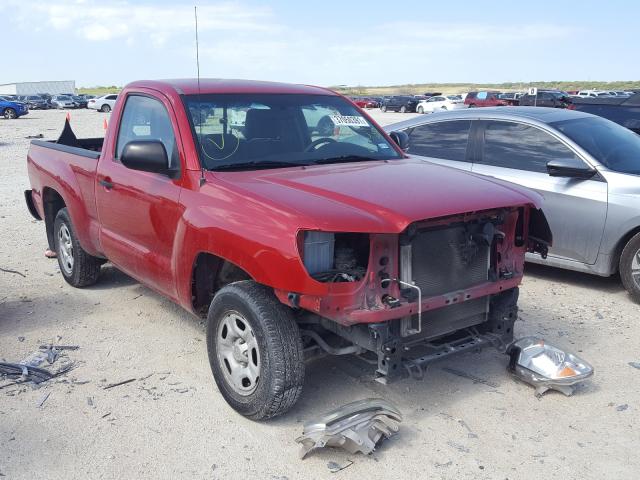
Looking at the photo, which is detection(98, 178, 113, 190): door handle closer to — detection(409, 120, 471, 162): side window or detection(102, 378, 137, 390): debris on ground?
detection(102, 378, 137, 390): debris on ground

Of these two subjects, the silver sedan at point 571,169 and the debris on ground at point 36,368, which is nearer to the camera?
the debris on ground at point 36,368

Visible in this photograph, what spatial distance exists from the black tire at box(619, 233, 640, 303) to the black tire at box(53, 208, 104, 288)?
480cm

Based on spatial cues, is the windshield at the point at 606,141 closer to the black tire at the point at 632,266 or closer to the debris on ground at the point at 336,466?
the black tire at the point at 632,266

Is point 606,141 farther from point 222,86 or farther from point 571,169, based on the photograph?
point 222,86

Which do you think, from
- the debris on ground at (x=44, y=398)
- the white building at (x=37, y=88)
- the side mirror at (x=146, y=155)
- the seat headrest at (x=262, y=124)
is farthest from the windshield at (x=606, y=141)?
the white building at (x=37, y=88)

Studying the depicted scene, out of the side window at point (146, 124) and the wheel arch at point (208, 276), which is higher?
the side window at point (146, 124)

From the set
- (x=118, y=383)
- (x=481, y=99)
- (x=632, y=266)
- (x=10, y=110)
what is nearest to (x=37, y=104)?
(x=10, y=110)

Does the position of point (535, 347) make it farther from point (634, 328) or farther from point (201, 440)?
point (201, 440)

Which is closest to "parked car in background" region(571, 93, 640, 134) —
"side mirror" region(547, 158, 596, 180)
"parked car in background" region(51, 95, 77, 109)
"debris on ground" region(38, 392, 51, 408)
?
"side mirror" region(547, 158, 596, 180)

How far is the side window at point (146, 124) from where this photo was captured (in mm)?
4664

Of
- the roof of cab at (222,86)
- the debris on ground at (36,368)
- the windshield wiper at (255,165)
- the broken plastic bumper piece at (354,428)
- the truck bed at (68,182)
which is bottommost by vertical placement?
the debris on ground at (36,368)

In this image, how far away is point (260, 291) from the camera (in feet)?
12.6

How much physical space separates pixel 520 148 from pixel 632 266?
63.8 inches

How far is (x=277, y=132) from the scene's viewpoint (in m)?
4.80
